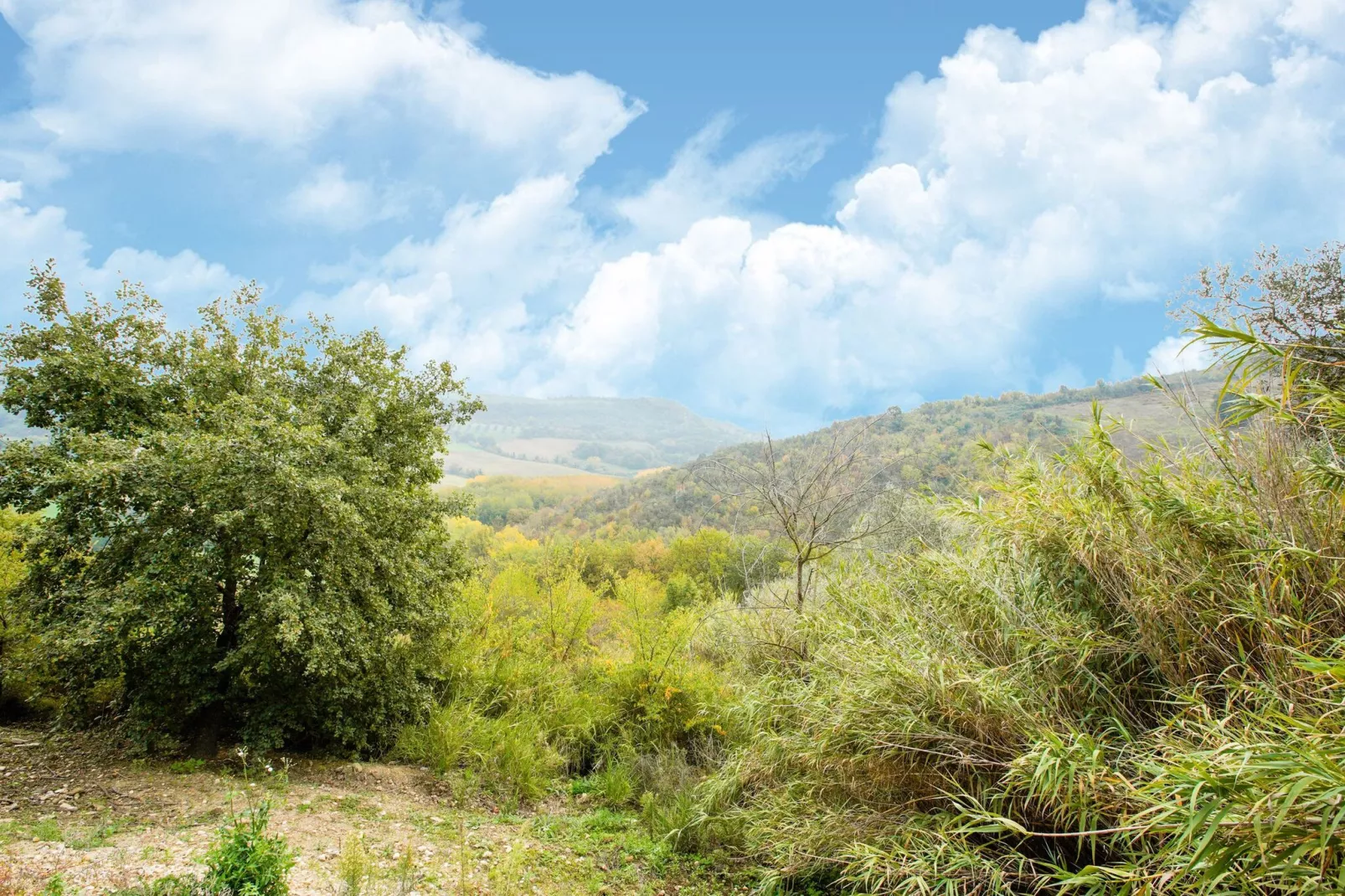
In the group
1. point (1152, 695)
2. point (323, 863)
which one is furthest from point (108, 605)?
point (1152, 695)

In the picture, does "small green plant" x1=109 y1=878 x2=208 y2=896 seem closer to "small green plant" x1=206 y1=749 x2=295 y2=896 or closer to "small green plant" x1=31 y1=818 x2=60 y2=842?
"small green plant" x1=206 y1=749 x2=295 y2=896

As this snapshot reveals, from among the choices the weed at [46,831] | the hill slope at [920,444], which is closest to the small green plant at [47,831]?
the weed at [46,831]

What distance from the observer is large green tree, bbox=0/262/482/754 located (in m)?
7.17

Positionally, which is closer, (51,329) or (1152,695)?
(1152,695)

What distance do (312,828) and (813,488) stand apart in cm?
672

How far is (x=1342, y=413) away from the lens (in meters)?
3.66

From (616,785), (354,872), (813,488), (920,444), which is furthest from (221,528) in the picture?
(920,444)

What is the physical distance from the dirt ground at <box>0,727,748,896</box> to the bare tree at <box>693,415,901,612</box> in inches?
153

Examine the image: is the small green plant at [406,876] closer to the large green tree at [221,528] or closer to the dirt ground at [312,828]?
the dirt ground at [312,828]

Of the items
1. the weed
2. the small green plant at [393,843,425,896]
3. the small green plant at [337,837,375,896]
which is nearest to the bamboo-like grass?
the small green plant at [393,843,425,896]

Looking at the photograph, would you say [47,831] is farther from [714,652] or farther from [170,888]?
[714,652]

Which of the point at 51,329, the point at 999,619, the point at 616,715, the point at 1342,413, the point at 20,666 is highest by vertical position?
the point at 51,329

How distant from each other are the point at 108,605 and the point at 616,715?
7294mm

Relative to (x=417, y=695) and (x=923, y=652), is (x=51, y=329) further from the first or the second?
(x=923, y=652)
